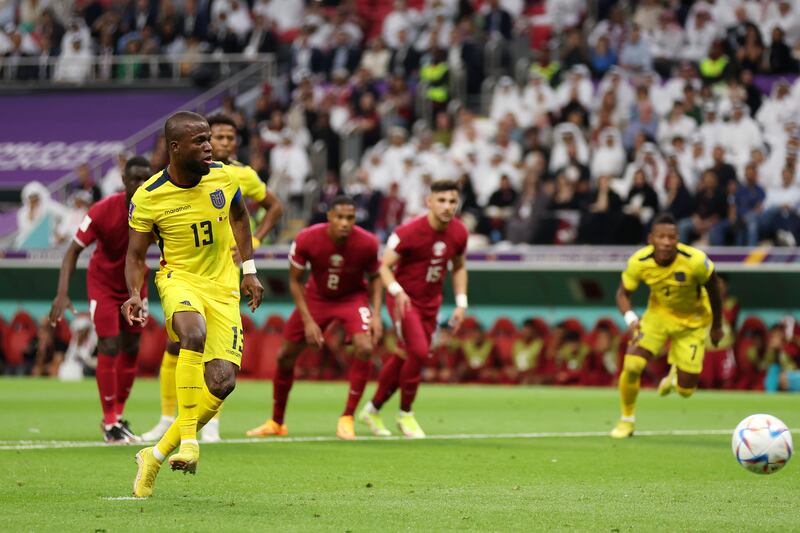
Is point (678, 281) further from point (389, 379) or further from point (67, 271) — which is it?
point (67, 271)

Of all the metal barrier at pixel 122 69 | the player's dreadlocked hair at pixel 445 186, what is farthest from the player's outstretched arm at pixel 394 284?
the metal barrier at pixel 122 69

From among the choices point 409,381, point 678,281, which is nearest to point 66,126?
point 409,381

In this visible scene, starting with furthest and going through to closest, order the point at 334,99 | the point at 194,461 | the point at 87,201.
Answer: the point at 334,99, the point at 87,201, the point at 194,461

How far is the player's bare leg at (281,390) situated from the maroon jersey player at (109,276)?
4.93 ft

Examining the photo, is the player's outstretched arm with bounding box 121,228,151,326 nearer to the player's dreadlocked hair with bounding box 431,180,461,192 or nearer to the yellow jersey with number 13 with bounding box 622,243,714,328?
the player's dreadlocked hair with bounding box 431,180,461,192

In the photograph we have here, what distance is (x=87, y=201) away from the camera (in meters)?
27.4

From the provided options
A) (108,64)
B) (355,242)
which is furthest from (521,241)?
(108,64)

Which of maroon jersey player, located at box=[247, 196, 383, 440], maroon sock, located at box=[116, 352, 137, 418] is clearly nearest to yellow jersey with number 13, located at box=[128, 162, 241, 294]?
maroon sock, located at box=[116, 352, 137, 418]

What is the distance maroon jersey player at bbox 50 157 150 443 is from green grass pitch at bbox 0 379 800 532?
625 millimetres

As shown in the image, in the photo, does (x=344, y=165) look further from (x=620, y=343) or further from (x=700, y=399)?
(x=700, y=399)

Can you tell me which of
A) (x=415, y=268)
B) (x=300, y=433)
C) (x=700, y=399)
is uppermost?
(x=415, y=268)

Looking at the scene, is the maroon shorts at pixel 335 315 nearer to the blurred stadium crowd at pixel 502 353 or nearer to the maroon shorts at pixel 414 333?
the maroon shorts at pixel 414 333

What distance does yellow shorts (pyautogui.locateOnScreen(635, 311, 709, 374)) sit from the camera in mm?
14562

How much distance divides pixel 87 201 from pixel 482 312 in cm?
780
